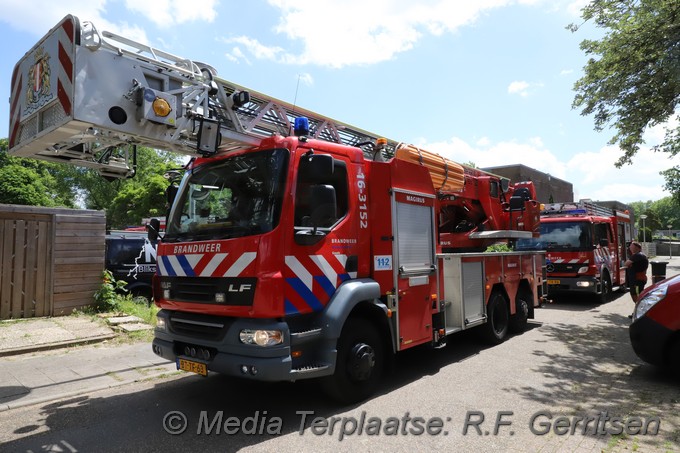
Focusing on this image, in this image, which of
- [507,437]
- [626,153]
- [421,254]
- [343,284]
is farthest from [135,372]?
[626,153]

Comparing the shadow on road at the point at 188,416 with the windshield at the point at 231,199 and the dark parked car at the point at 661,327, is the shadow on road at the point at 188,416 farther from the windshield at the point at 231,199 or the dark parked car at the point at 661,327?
the dark parked car at the point at 661,327

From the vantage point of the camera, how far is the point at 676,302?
5.09 metres

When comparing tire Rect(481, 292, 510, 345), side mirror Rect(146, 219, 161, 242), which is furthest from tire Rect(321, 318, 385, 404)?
tire Rect(481, 292, 510, 345)

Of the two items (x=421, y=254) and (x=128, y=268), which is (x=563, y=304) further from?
(x=128, y=268)

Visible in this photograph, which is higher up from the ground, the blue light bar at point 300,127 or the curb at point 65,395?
the blue light bar at point 300,127

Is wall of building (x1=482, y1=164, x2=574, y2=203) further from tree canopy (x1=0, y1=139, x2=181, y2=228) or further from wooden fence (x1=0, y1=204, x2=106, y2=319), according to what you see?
wooden fence (x1=0, y1=204, x2=106, y2=319)

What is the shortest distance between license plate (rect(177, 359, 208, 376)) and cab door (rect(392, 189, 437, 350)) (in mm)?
2247

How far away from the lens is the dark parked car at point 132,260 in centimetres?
1025

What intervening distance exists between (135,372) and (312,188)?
12.8 ft

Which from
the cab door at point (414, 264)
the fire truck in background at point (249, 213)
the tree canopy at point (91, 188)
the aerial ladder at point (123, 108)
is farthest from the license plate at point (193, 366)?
the tree canopy at point (91, 188)

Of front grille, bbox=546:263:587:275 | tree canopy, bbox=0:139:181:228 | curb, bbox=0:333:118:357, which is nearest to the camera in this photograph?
curb, bbox=0:333:118:357

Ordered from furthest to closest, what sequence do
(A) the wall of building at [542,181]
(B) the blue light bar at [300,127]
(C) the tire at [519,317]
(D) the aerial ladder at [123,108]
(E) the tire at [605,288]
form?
(A) the wall of building at [542,181] < (E) the tire at [605,288] < (C) the tire at [519,317] < (B) the blue light bar at [300,127] < (D) the aerial ladder at [123,108]

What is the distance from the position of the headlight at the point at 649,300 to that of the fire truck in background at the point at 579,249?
21.3 feet

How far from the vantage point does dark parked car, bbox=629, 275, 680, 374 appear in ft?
16.7
